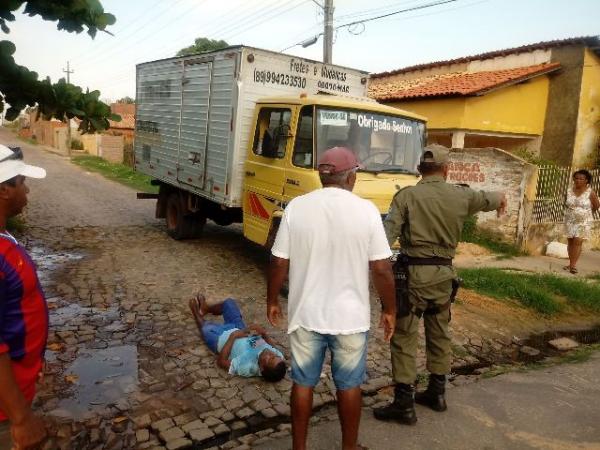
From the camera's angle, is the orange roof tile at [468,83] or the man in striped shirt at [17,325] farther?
the orange roof tile at [468,83]

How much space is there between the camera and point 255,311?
18.8ft

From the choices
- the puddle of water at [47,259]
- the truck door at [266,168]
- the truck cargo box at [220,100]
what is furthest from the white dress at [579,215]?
the puddle of water at [47,259]

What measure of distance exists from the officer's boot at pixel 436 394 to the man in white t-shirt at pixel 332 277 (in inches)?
44.3

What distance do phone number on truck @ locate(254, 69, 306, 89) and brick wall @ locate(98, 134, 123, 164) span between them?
2757 cm

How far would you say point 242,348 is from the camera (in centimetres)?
414

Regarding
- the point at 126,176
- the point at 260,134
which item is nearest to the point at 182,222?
the point at 260,134

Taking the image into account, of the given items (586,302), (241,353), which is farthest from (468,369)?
(586,302)

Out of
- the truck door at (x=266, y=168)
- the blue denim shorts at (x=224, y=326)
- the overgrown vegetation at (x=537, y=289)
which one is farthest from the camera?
the overgrown vegetation at (x=537, y=289)

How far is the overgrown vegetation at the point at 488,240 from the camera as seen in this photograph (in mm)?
9594

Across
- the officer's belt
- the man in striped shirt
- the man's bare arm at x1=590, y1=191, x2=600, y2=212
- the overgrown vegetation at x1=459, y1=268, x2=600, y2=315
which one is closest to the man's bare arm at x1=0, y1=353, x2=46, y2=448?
the man in striped shirt

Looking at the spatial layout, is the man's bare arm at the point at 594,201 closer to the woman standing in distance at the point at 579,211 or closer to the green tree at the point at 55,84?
the woman standing in distance at the point at 579,211

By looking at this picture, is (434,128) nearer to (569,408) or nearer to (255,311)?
(255,311)

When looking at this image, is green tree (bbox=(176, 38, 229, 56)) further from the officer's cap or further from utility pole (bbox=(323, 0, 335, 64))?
the officer's cap

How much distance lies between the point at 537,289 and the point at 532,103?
823 centimetres
